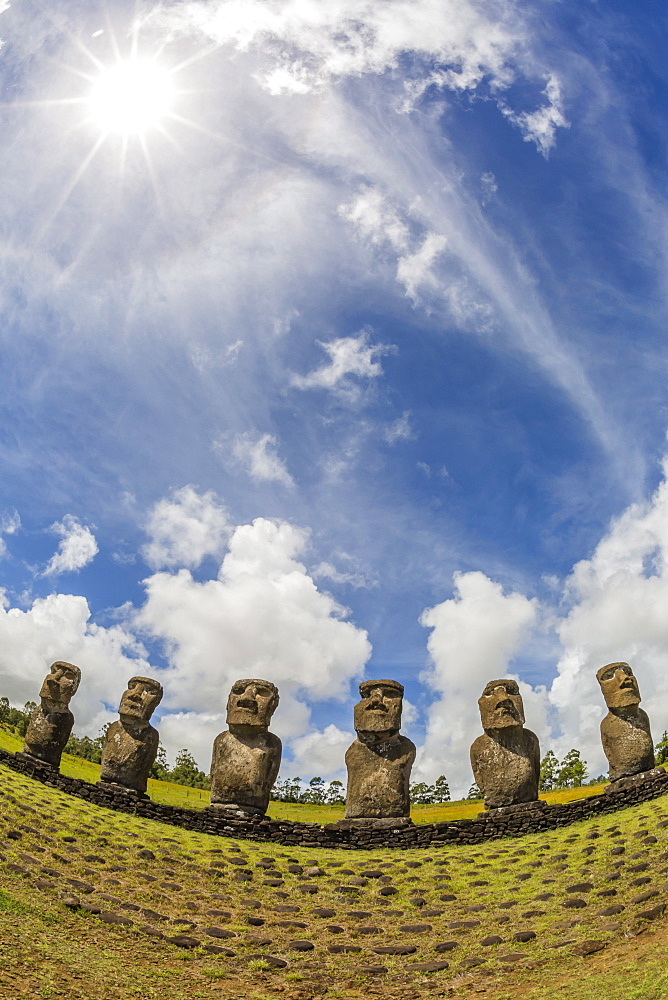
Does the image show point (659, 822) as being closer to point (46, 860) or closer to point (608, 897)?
point (608, 897)

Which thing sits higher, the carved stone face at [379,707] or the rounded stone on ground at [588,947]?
the carved stone face at [379,707]

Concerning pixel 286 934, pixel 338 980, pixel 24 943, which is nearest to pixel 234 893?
pixel 286 934

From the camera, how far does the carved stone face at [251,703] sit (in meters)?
24.4

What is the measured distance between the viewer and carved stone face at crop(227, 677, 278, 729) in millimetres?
24375

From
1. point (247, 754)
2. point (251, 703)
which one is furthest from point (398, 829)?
point (251, 703)

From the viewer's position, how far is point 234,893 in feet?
52.9

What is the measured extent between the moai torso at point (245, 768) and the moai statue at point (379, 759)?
9.32ft

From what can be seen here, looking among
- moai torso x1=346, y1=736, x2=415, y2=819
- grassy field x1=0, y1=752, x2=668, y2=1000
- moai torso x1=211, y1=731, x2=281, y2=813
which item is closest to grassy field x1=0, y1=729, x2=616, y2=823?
moai torso x1=211, y1=731, x2=281, y2=813

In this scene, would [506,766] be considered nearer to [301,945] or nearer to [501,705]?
[501,705]

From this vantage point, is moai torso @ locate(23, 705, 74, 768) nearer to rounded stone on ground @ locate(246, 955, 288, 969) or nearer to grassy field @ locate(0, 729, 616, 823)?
grassy field @ locate(0, 729, 616, 823)

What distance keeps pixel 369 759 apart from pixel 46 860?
11.4m

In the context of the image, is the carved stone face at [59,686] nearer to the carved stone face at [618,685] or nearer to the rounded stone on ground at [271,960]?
the rounded stone on ground at [271,960]

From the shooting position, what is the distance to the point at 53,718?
2573 centimetres

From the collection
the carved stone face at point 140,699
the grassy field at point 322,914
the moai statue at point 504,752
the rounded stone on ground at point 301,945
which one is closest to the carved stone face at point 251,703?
the carved stone face at point 140,699
